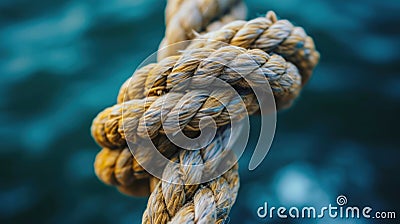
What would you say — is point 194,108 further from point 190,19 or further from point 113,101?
point 113,101

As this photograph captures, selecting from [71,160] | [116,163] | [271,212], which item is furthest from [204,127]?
[71,160]

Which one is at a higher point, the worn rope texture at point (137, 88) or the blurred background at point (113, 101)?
the worn rope texture at point (137, 88)

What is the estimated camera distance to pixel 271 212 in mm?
979

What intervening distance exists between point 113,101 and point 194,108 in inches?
20.6

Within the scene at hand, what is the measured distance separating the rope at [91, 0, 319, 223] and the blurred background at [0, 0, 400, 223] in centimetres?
30

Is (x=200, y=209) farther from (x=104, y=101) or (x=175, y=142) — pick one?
(x=104, y=101)

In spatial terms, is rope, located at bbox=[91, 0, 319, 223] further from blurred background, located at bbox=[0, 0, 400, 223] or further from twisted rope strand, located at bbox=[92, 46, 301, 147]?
blurred background, located at bbox=[0, 0, 400, 223]

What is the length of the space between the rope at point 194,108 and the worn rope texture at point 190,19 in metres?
0.09

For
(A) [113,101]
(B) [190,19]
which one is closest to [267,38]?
(B) [190,19]

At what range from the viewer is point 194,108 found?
644mm

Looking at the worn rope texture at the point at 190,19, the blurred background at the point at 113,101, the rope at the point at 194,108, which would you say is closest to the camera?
the rope at the point at 194,108

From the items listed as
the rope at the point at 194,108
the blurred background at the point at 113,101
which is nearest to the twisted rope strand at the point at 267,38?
the rope at the point at 194,108

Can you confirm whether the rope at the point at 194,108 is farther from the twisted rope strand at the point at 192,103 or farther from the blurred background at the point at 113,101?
the blurred background at the point at 113,101

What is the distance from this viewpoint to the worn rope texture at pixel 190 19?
0.80 metres
